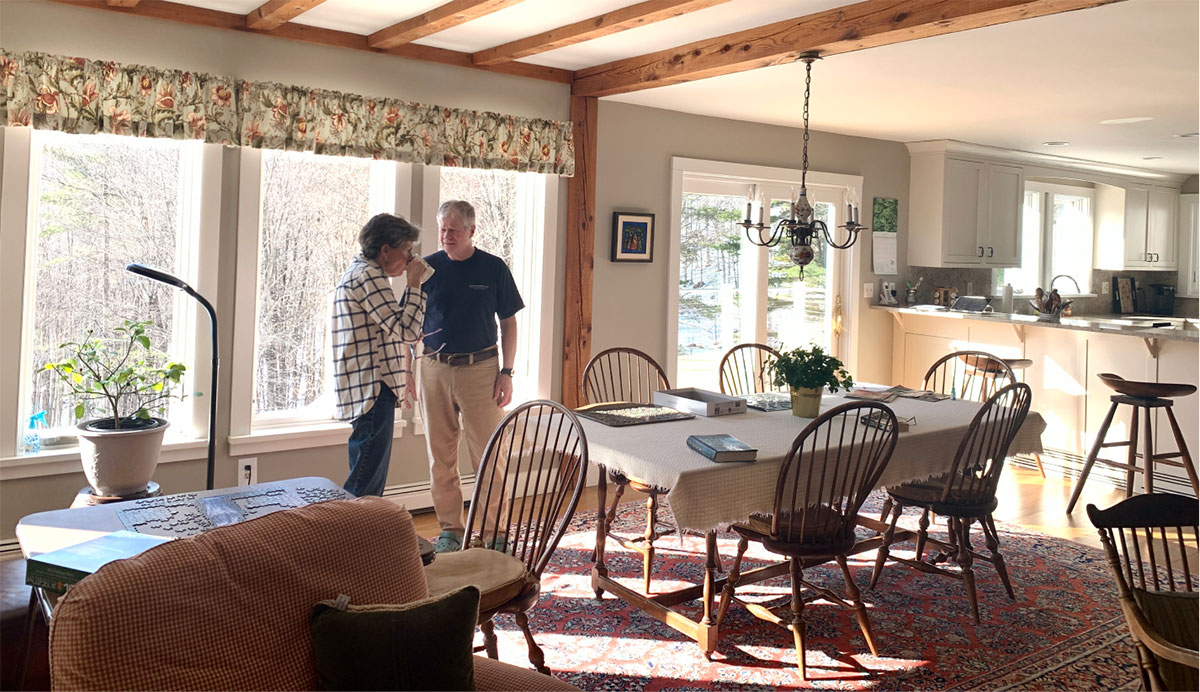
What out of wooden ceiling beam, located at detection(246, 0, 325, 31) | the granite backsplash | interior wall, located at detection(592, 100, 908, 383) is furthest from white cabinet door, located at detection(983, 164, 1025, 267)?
wooden ceiling beam, located at detection(246, 0, 325, 31)

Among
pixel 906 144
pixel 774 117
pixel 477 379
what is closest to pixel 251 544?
pixel 477 379

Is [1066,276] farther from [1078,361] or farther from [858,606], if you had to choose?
[858,606]

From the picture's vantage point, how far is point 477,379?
4062mm

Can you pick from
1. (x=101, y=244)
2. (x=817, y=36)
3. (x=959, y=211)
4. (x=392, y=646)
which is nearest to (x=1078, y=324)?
(x=959, y=211)

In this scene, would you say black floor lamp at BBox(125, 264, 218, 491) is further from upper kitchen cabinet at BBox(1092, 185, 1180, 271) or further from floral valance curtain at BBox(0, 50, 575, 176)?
upper kitchen cabinet at BBox(1092, 185, 1180, 271)

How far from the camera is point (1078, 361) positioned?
5.70 m

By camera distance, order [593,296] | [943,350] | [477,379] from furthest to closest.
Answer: [943,350] → [593,296] → [477,379]

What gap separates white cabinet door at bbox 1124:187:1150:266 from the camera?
8.44 metres

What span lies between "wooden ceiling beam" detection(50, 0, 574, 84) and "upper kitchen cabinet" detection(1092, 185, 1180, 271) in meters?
6.14

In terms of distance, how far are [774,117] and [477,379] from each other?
287cm

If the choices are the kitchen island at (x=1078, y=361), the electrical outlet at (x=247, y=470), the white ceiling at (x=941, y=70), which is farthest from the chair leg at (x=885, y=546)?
the electrical outlet at (x=247, y=470)

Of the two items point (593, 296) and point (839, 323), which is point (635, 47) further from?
point (839, 323)

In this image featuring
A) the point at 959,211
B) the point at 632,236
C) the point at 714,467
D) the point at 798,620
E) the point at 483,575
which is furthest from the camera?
the point at 959,211

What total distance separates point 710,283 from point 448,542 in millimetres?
2683
